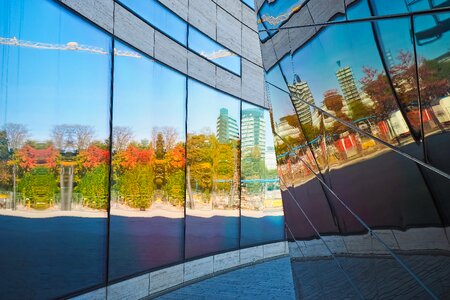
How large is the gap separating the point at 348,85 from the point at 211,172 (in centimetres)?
1087

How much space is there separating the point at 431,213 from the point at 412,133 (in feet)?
0.77

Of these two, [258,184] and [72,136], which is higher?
[72,136]

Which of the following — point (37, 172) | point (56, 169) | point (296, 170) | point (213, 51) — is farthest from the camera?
point (213, 51)

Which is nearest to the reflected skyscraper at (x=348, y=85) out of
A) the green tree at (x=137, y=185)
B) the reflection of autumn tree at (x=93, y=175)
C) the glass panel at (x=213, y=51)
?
the reflection of autumn tree at (x=93, y=175)

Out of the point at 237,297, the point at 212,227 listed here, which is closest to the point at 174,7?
the point at 212,227

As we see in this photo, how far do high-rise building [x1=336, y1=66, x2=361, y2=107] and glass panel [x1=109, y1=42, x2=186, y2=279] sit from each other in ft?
23.1

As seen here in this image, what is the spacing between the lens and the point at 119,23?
879 centimetres

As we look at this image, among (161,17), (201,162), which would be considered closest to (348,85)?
(161,17)

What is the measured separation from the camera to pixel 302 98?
236cm

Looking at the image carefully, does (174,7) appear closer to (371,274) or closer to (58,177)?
(58,177)

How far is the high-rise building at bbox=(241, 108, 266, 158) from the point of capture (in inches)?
568

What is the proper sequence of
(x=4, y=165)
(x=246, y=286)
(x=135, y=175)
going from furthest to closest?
(x=246, y=286)
(x=135, y=175)
(x=4, y=165)

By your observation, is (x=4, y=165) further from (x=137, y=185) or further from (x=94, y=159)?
(x=137, y=185)

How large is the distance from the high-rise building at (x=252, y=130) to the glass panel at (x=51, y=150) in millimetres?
6677
